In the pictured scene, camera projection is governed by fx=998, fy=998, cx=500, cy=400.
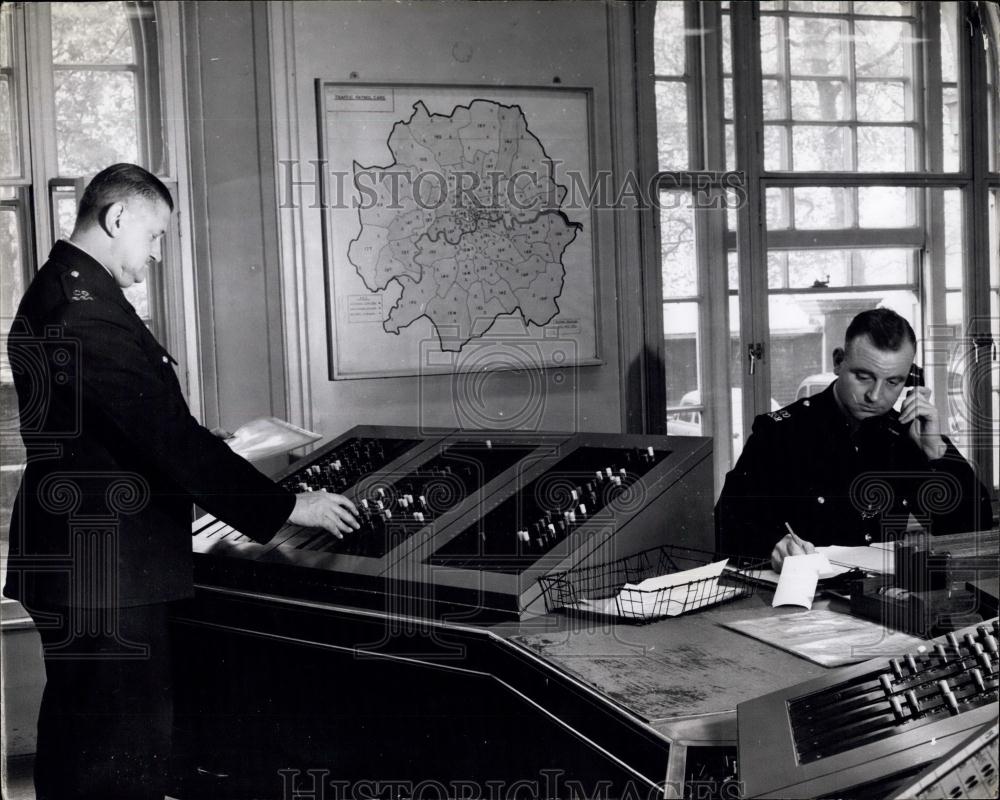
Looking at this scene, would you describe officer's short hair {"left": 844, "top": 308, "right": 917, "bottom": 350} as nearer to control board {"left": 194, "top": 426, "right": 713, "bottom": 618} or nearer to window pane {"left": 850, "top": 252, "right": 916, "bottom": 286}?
control board {"left": 194, "top": 426, "right": 713, "bottom": 618}

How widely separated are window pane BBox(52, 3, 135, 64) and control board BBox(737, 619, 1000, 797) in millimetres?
2780

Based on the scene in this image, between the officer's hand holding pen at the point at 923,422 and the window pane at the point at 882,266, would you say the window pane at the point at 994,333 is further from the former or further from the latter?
the officer's hand holding pen at the point at 923,422

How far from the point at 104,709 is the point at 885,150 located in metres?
3.48

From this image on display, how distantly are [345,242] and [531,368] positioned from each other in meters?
0.80

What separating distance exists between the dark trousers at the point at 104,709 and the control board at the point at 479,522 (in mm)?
255

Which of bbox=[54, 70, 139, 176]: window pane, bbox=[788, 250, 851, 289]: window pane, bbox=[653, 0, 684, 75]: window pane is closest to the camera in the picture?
bbox=[54, 70, 139, 176]: window pane

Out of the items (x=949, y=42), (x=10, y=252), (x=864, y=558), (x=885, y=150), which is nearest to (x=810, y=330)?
(x=885, y=150)

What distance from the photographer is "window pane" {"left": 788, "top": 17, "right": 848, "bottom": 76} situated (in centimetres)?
390

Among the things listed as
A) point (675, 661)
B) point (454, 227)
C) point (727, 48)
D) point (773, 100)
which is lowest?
point (675, 661)

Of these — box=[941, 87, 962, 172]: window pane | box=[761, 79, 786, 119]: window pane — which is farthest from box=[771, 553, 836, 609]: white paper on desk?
box=[941, 87, 962, 172]: window pane

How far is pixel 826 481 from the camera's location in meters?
2.91

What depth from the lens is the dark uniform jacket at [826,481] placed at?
9.26 feet

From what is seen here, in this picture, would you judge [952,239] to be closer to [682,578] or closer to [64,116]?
[682,578]

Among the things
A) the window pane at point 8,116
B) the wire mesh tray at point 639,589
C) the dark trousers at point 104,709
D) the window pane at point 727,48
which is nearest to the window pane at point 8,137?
the window pane at point 8,116
